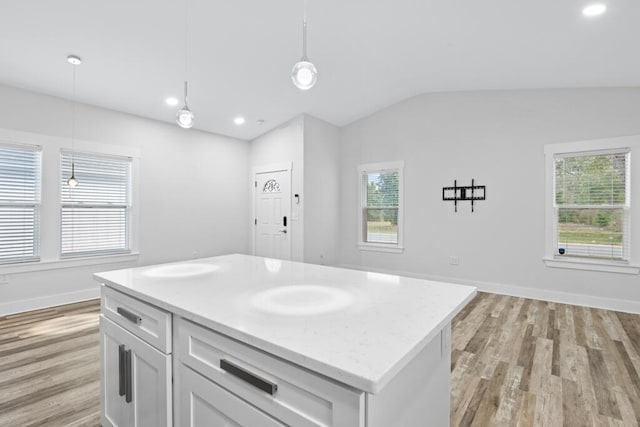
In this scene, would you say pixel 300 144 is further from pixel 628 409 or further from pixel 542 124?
pixel 628 409

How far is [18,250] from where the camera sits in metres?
3.68

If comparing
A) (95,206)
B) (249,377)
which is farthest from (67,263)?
(249,377)

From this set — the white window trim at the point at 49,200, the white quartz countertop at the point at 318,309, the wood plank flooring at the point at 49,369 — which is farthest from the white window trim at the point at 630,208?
the white window trim at the point at 49,200

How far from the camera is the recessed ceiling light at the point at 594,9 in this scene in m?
2.50

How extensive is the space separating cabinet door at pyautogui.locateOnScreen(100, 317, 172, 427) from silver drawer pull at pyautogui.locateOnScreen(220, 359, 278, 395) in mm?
377

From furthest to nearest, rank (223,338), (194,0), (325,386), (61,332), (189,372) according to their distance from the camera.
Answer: (61,332) < (194,0) < (189,372) < (223,338) < (325,386)

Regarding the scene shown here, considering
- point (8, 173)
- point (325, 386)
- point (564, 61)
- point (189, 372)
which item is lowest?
point (189, 372)

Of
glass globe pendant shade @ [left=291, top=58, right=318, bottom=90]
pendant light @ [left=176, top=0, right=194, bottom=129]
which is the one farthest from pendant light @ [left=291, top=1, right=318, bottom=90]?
pendant light @ [left=176, top=0, right=194, bottom=129]

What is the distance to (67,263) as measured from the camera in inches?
157

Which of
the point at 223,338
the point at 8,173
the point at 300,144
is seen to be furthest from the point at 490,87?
the point at 8,173

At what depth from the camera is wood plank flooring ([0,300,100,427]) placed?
6.19ft

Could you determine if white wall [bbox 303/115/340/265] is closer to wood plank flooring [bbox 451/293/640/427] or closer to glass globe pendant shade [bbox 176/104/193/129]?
wood plank flooring [bbox 451/293/640/427]

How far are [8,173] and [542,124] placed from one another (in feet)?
21.9

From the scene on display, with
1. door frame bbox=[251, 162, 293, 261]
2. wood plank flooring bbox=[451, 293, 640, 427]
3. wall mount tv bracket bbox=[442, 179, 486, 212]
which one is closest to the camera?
wood plank flooring bbox=[451, 293, 640, 427]
